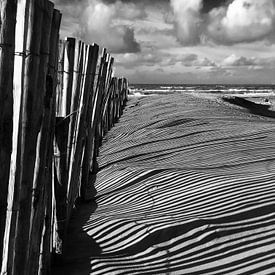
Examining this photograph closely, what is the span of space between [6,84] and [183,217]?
1913mm

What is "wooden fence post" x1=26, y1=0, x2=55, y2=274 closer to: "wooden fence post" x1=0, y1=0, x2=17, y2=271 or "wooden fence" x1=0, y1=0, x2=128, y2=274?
"wooden fence" x1=0, y1=0, x2=128, y2=274

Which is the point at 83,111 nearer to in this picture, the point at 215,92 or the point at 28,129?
the point at 28,129

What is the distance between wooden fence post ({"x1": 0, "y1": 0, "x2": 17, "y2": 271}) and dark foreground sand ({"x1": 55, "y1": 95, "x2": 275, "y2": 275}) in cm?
125

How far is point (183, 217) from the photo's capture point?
326cm

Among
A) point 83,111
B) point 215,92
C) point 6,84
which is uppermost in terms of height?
point 6,84

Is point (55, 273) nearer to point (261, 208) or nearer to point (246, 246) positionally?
point (246, 246)

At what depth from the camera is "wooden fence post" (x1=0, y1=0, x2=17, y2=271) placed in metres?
1.69

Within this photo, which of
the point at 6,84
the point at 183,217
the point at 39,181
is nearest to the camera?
the point at 6,84

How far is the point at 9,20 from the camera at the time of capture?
1.70m

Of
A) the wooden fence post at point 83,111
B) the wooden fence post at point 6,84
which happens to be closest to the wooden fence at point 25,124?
the wooden fence post at point 6,84

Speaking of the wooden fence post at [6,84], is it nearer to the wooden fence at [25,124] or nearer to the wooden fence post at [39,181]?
the wooden fence at [25,124]

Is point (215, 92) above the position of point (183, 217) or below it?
above

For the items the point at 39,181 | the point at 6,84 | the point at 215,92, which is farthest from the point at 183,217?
the point at 215,92

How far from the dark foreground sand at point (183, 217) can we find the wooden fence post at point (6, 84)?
125 centimetres
